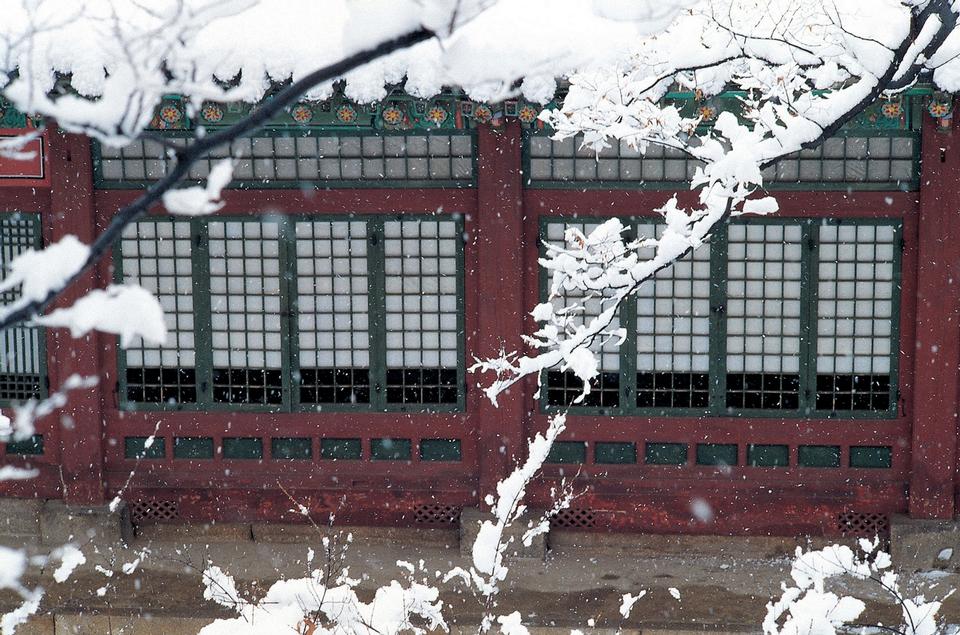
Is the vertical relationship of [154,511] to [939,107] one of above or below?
below

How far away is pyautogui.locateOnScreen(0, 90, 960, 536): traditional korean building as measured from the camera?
1061 centimetres

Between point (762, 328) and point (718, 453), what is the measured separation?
53.9 inches

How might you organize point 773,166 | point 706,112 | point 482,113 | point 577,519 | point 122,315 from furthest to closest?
point 577,519, point 773,166, point 482,113, point 706,112, point 122,315

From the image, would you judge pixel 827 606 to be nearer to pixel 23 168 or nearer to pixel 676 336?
pixel 676 336

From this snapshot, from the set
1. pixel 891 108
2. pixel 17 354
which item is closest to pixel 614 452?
pixel 891 108

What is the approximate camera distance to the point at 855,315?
10836mm

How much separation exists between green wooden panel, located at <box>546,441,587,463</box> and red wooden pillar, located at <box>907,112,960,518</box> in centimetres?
329

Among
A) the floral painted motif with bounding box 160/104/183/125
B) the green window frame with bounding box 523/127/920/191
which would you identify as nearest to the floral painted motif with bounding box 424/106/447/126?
the green window frame with bounding box 523/127/920/191

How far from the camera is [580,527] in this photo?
37.0 ft

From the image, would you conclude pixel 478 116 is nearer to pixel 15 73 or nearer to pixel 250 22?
pixel 250 22

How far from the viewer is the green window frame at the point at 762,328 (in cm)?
1074

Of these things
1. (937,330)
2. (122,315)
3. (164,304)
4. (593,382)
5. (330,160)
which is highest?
(330,160)

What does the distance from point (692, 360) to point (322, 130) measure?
→ 4462mm

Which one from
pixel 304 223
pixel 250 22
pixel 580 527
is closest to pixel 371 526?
pixel 580 527
